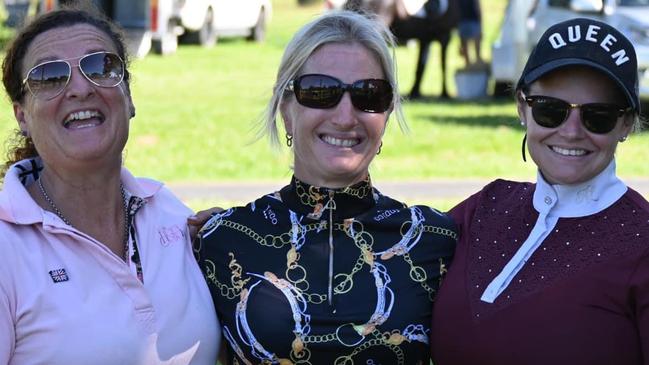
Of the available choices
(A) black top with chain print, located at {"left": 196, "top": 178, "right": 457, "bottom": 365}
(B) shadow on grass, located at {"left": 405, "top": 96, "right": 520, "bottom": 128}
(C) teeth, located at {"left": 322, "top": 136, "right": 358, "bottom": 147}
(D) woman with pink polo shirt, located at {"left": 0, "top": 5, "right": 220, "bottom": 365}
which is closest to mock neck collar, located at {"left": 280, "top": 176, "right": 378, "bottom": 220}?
(A) black top with chain print, located at {"left": 196, "top": 178, "right": 457, "bottom": 365}

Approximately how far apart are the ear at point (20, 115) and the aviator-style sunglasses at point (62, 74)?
117 millimetres

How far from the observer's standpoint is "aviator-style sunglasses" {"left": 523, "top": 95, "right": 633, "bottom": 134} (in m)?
3.27

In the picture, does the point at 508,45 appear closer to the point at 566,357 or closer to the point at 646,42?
the point at 646,42

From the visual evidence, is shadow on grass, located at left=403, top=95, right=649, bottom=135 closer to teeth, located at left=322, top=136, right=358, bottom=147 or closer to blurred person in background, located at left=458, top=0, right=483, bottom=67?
blurred person in background, located at left=458, top=0, right=483, bottom=67

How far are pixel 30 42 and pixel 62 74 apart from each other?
0.19 m

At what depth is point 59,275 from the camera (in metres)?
3.29

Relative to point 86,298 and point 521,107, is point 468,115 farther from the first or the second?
point 86,298

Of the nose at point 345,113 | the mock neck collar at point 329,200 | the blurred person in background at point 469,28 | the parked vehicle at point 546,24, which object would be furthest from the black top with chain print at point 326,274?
the blurred person in background at point 469,28

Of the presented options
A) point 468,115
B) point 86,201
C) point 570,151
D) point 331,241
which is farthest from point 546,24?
point 86,201

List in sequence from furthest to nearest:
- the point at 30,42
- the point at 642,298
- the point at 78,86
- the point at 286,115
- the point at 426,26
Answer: the point at 426,26
the point at 286,115
the point at 30,42
the point at 78,86
the point at 642,298

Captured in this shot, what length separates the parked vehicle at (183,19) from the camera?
22594 mm

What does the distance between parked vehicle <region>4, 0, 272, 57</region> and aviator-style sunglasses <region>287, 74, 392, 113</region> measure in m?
17.5

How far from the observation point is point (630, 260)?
10.4 ft

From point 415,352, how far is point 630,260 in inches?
29.3
